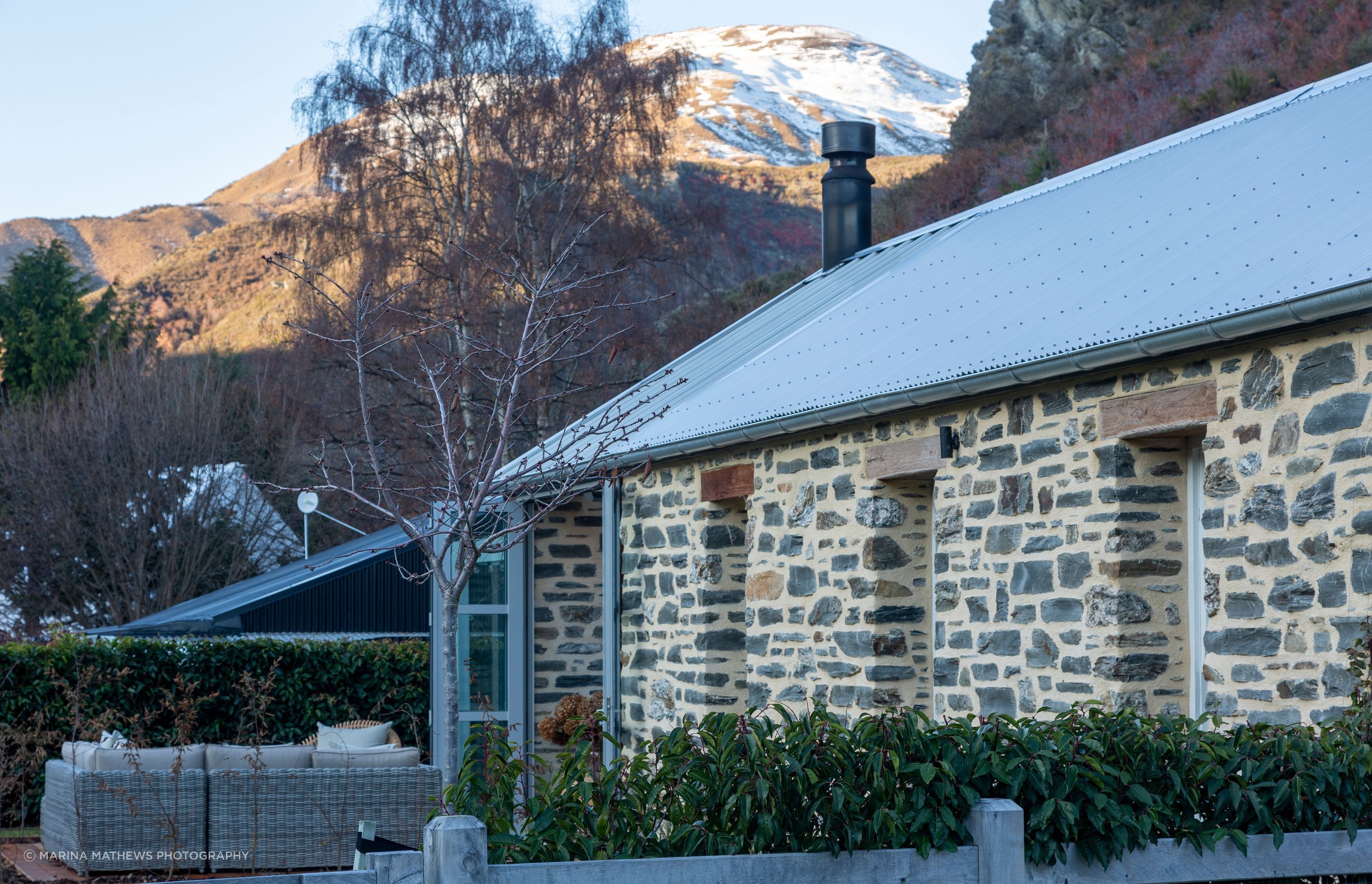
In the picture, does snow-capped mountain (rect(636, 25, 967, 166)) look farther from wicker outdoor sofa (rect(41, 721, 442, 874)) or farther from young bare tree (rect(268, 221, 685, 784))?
wicker outdoor sofa (rect(41, 721, 442, 874))

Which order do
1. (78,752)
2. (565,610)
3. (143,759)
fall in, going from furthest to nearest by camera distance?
(565,610) → (78,752) → (143,759)

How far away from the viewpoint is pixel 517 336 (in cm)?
1664

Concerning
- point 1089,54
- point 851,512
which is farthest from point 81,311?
point 851,512

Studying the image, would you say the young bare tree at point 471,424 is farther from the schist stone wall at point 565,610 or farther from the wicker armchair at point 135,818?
the wicker armchair at point 135,818

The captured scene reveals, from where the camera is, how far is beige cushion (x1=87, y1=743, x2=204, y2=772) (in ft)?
32.1

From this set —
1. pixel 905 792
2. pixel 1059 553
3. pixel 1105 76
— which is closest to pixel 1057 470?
pixel 1059 553

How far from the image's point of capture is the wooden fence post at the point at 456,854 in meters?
3.41

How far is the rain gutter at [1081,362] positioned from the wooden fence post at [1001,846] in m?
2.19

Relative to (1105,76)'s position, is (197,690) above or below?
below

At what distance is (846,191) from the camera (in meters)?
12.1

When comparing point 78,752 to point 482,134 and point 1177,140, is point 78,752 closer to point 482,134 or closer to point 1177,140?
point 1177,140

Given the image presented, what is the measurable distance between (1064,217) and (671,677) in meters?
3.95

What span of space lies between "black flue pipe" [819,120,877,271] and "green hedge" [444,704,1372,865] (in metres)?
8.33

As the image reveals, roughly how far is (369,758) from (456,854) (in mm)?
7048
